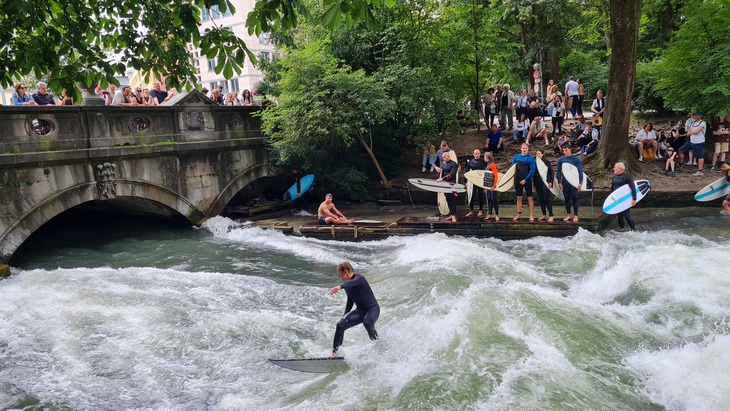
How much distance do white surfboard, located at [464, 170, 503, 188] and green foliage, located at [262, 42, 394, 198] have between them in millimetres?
3831

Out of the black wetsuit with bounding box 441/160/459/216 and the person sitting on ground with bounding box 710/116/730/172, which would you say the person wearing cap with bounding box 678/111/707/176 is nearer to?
the person sitting on ground with bounding box 710/116/730/172

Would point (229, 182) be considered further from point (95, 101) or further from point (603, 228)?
point (603, 228)

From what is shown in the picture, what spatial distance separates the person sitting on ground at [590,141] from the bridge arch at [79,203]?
1195 centimetres

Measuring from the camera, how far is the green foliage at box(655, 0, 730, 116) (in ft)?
48.9

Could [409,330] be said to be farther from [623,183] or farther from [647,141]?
[647,141]

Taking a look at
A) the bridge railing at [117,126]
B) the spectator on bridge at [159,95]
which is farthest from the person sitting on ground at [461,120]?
the spectator on bridge at [159,95]

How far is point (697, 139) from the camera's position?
51.3 ft

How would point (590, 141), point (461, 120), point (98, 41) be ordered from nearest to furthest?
point (98, 41) < point (590, 141) < point (461, 120)

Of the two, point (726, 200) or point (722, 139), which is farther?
point (722, 139)

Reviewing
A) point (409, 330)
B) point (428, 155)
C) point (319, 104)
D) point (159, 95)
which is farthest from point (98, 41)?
point (428, 155)

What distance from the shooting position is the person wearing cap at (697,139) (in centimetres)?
1551

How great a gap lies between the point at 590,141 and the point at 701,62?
3582 mm

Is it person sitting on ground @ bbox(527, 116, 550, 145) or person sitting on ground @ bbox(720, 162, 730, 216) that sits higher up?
person sitting on ground @ bbox(527, 116, 550, 145)

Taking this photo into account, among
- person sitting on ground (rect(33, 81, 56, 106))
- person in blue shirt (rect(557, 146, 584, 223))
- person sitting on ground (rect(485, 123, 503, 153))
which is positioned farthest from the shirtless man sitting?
person sitting on ground (rect(33, 81, 56, 106))
